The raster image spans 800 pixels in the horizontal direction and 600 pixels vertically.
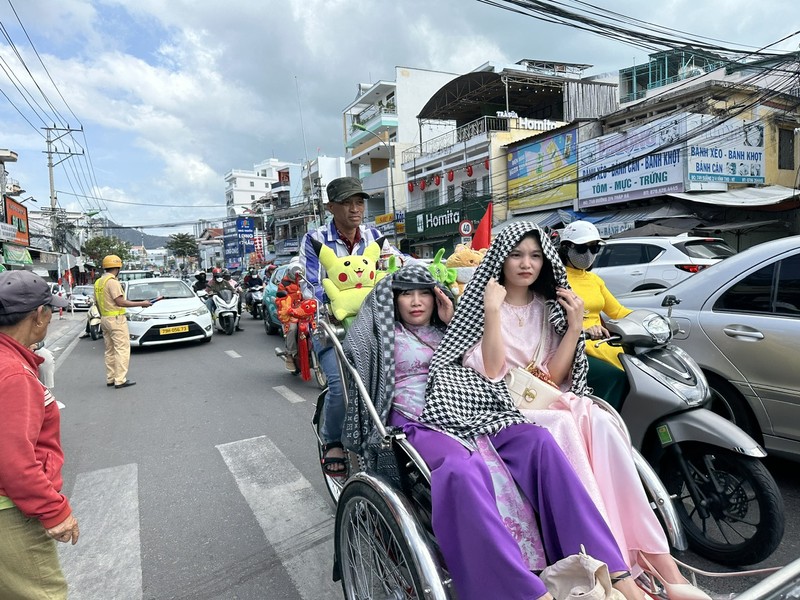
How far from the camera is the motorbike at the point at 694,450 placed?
242 cm

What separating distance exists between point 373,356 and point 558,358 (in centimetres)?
90

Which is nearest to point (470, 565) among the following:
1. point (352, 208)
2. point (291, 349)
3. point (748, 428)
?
point (352, 208)

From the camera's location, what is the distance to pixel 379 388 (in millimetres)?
2271

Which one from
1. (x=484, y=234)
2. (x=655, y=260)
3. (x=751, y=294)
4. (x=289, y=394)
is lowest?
(x=289, y=394)

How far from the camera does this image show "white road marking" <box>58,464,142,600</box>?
8.80 ft

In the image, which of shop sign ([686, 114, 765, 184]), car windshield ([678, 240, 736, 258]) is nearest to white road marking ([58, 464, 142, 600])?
car windshield ([678, 240, 736, 258])

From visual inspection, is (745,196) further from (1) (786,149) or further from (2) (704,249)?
(2) (704,249)

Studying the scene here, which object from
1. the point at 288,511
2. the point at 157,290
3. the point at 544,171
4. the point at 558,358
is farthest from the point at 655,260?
the point at 544,171

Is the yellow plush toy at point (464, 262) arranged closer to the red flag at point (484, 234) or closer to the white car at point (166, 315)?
the red flag at point (484, 234)

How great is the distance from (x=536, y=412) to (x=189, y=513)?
2571 millimetres

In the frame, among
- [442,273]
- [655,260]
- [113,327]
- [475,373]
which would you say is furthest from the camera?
[655,260]

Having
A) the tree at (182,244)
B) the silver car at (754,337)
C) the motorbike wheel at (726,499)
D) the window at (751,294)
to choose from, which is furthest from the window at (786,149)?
the tree at (182,244)

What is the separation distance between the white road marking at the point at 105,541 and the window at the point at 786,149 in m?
19.0

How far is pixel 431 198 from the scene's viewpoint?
90.2 ft
